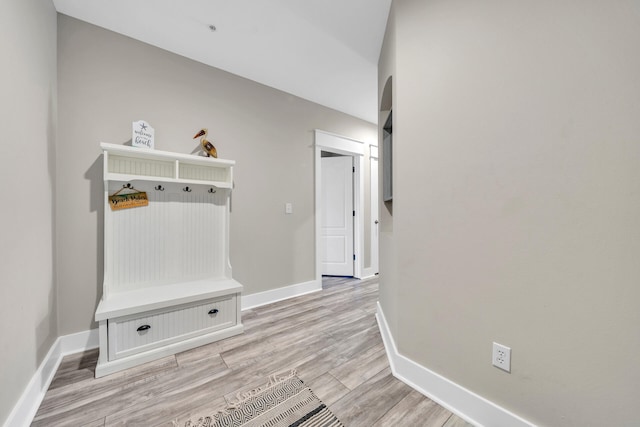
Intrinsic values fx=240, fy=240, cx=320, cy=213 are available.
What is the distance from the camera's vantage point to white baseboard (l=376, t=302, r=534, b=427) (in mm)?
1109

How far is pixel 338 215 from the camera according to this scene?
4.06m

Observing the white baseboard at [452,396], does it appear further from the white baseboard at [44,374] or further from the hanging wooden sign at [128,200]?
the hanging wooden sign at [128,200]

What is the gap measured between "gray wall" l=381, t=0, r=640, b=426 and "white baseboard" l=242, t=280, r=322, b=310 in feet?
5.71

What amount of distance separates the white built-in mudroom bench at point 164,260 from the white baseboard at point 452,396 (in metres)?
1.34

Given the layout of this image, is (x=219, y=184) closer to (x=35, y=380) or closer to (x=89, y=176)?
(x=89, y=176)

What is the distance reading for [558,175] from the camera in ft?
3.16

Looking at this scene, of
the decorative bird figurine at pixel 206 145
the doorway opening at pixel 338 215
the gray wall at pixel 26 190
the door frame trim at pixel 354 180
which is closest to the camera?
the gray wall at pixel 26 190

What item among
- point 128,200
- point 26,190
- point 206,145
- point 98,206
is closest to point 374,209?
point 206,145

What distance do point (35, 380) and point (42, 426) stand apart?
0.25 metres

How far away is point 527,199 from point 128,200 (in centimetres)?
258

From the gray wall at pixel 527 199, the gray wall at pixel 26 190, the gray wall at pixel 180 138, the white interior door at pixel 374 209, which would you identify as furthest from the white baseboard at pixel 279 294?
the gray wall at pixel 527 199

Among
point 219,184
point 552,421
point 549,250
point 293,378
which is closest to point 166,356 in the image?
point 293,378

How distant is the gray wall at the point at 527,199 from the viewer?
2.77 ft

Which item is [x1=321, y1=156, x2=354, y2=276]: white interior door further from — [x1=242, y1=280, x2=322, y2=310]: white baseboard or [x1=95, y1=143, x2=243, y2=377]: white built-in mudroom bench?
[x1=95, y1=143, x2=243, y2=377]: white built-in mudroom bench
